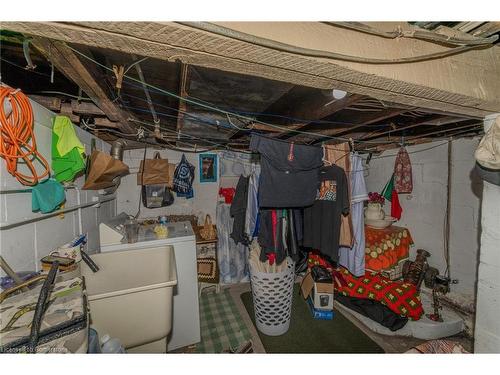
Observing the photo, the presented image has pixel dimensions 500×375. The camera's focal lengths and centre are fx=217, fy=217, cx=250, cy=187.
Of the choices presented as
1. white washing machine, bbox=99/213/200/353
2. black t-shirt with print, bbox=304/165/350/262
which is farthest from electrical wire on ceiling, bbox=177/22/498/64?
white washing machine, bbox=99/213/200/353

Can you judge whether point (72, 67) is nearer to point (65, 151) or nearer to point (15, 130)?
point (15, 130)

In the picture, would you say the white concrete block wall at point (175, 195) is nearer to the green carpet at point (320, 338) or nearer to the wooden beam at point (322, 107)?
the green carpet at point (320, 338)

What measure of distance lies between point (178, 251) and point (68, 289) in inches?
50.6

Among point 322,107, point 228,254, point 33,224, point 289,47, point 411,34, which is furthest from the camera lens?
point 228,254

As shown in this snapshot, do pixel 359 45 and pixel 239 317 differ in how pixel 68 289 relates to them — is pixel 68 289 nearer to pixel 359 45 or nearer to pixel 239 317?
pixel 359 45

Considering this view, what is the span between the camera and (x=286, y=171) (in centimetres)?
201

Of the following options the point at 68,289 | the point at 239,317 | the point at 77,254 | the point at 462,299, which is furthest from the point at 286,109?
the point at 462,299

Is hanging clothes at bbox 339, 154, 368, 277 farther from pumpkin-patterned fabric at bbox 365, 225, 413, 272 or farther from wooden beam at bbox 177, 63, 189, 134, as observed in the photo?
wooden beam at bbox 177, 63, 189, 134

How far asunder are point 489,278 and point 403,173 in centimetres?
212

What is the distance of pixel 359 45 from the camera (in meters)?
0.87

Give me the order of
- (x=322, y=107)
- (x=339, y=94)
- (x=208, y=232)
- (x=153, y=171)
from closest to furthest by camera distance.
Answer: (x=339, y=94) → (x=322, y=107) → (x=153, y=171) → (x=208, y=232)

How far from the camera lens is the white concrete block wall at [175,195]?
3.80 meters

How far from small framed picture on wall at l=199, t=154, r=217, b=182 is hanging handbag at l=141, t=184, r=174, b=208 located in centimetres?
70

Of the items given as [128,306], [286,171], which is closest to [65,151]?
[128,306]
